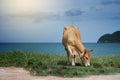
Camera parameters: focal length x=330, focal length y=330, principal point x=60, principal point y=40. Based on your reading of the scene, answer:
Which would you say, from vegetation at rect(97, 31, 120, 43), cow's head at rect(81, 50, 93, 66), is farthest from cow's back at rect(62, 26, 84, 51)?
vegetation at rect(97, 31, 120, 43)

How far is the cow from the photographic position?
41.7ft

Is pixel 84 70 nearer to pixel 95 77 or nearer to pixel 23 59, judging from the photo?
pixel 95 77

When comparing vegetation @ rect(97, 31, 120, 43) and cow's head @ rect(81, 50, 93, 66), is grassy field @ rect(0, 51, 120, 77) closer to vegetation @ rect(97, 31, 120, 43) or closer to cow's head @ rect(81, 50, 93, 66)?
cow's head @ rect(81, 50, 93, 66)

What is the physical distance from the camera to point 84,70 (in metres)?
11.8

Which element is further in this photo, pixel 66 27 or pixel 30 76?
pixel 66 27

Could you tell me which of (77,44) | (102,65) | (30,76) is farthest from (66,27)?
(30,76)

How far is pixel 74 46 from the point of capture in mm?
13117

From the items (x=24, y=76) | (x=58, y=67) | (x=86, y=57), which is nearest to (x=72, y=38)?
(x=86, y=57)

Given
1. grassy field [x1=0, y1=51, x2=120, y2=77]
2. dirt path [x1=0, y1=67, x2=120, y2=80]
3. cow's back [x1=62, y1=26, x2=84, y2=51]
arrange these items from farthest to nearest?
cow's back [x1=62, y1=26, x2=84, y2=51] < grassy field [x1=0, y1=51, x2=120, y2=77] < dirt path [x1=0, y1=67, x2=120, y2=80]

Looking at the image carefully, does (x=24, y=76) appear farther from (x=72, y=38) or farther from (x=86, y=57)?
(x=72, y=38)

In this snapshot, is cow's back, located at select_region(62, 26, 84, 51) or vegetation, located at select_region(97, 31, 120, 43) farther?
vegetation, located at select_region(97, 31, 120, 43)

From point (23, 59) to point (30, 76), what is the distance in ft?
12.7

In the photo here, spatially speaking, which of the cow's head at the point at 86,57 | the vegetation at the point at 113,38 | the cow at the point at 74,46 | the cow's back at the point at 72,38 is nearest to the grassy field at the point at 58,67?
the cow's head at the point at 86,57

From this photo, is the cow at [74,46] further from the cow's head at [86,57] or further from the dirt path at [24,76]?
the dirt path at [24,76]
